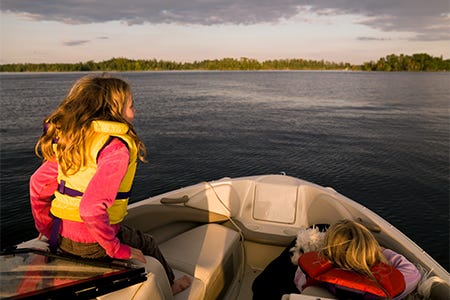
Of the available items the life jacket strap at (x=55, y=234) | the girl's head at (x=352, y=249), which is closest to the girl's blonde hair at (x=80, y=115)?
the life jacket strap at (x=55, y=234)

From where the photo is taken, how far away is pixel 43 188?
204cm

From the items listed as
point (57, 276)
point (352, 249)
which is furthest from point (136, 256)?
point (352, 249)

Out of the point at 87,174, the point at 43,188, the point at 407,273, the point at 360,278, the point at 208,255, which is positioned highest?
the point at 87,174

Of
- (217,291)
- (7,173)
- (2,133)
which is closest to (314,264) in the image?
(217,291)

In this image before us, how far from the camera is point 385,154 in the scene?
568 inches

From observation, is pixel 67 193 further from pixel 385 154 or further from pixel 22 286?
pixel 385 154

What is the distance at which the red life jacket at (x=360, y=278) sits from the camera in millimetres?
1930

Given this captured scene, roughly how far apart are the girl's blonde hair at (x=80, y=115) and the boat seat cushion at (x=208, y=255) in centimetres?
135

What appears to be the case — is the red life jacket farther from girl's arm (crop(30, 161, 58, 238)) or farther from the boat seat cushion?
girl's arm (crop(30, 161, 58, 238))

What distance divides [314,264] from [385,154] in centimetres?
1383

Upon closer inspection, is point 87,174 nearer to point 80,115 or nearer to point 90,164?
point 90,164

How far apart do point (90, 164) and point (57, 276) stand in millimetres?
585

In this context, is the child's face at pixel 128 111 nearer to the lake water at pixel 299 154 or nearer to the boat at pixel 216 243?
the boat at pixel 216 243

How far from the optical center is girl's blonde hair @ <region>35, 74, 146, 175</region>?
5.66 ft
